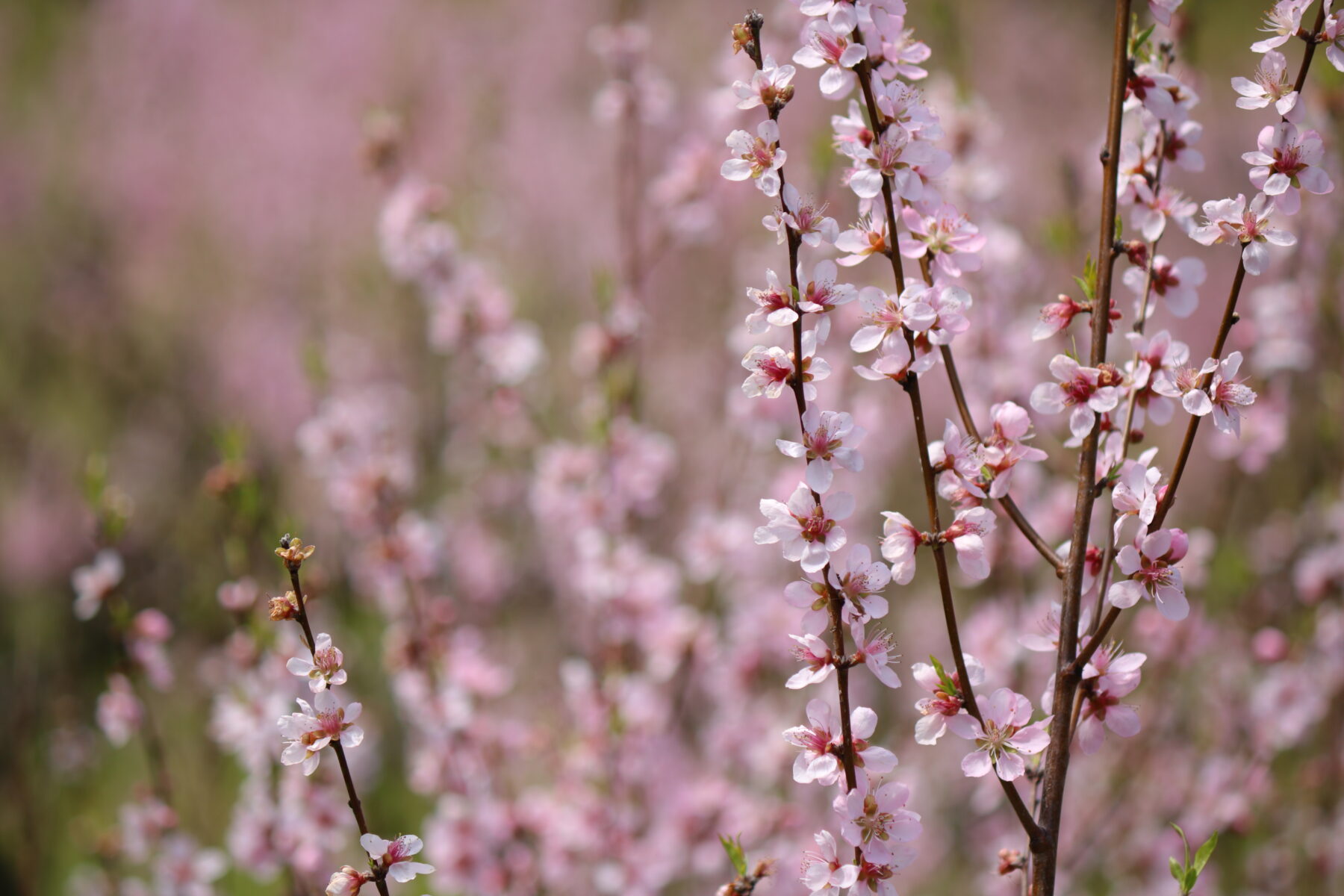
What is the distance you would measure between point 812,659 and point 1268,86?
867 millimetres

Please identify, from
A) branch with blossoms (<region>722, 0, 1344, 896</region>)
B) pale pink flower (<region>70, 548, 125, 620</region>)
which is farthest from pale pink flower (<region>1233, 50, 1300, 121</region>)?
pale pink flower (<region>70, 548, 125, 620</region>)

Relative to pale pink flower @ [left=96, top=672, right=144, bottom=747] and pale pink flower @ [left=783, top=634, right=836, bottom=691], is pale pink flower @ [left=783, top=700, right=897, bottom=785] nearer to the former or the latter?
pale pink flower @ [left=783, top=634, right=836, bottom=691]

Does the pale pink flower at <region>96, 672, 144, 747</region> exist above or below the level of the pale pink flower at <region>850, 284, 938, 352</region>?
above

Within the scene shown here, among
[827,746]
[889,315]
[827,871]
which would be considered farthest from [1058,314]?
[827,871]

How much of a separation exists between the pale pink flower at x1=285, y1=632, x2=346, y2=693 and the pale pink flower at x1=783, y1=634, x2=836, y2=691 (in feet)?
1.68

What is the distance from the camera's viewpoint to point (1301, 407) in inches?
147

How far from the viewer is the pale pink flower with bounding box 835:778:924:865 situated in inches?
41.3

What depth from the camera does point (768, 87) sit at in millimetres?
1064

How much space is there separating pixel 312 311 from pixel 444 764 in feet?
16.0

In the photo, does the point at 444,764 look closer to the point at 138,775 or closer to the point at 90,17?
the point at 138,775

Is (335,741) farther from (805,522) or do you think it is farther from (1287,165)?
(1287,165)

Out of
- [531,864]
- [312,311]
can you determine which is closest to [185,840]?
[531,864]

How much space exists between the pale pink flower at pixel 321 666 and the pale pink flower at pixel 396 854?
0.17 metres

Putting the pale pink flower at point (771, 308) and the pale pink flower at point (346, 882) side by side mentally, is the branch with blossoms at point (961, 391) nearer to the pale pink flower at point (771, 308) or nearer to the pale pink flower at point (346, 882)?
the pale pink flower at point (771, 308)
